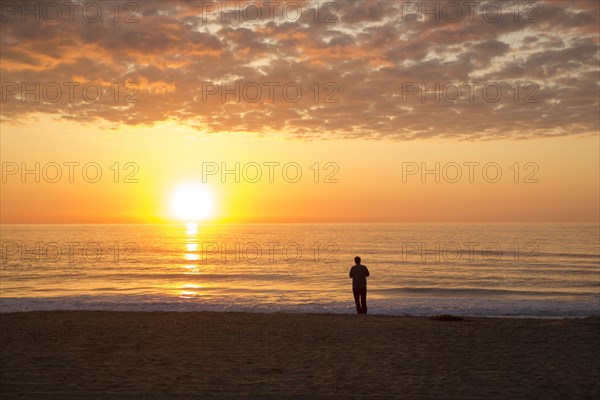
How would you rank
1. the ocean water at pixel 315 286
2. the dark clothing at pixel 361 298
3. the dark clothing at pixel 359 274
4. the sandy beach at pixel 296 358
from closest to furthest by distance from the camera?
the sandy beach at pixel 296 358
the dark clothing at pixel 359 274
the dark clothing at pixel 361 298
the ocean water at pixel 315 286

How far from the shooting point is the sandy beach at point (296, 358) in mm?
9922

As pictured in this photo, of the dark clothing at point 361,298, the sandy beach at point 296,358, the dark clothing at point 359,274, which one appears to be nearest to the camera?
the sandy beach at point 296,358

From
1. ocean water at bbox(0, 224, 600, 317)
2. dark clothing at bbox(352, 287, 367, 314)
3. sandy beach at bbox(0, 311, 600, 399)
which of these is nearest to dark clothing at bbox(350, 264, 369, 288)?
dark clothing at bbox(352, 287, 367, 314)

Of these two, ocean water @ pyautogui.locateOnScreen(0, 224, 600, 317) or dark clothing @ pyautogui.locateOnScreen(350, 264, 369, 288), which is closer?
dark clothing @ pyautogui.locateOnScreen(350, 264, 369, 288)

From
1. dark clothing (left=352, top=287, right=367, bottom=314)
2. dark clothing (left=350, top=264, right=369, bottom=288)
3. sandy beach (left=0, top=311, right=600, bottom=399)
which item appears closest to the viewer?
sandy beach (left=0, top=311, right=600, bottom=399)

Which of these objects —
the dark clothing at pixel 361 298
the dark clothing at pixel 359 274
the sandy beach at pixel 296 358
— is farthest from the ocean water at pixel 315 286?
the sandy beach at pixel 296 358

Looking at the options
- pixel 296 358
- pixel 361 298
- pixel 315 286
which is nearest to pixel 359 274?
pixel 361 298

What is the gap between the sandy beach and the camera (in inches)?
391

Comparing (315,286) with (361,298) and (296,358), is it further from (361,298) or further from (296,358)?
(296,358)

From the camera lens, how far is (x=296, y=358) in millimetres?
12516

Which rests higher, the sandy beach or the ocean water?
the sandy beach

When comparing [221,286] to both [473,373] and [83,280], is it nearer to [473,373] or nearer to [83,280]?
[83,280]

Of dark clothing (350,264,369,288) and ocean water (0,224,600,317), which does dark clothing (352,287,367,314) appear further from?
ocean water (0,224,600,317)

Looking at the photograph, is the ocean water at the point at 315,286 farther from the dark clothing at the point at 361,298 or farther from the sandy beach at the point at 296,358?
the sandy beach at the point at 296,358
